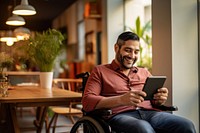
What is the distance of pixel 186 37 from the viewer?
303 cm

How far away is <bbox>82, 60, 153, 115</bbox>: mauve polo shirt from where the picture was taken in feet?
7.75

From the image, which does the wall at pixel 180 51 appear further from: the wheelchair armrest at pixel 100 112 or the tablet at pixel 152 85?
the wheelchair armrest at pixel 100 112

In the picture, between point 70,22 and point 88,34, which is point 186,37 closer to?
point 88,34

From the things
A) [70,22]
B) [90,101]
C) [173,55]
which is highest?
[70,22]

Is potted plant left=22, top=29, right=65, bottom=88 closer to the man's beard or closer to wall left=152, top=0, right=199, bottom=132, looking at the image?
wall left=152, top=0, right=199, bottom=132

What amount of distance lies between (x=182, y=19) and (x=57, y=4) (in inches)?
277

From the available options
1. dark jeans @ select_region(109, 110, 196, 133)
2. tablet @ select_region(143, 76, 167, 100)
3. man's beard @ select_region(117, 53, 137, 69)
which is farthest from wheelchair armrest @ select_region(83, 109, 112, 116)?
man's beard @ select_region(117, 53, 137, 69)

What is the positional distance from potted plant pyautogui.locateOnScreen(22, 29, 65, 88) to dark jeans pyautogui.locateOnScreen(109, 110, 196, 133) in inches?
67.3

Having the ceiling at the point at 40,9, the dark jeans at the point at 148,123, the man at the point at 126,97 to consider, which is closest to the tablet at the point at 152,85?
the man at the point at 126,97

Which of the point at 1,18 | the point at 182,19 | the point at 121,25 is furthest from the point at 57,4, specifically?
the point at 182,19

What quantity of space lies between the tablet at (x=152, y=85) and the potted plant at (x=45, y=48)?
180 cm

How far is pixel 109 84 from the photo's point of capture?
8.05 feet

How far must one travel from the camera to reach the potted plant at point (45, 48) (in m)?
3.81

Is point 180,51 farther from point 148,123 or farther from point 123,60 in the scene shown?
point 148,123
